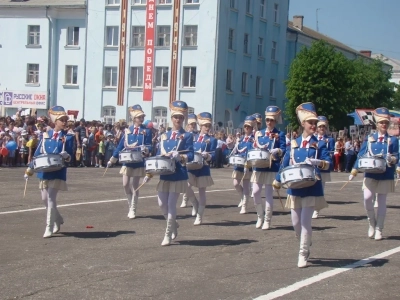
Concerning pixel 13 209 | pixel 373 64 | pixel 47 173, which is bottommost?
pixel 13 209

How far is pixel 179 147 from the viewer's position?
12.0m

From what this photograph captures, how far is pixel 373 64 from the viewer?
6738cm

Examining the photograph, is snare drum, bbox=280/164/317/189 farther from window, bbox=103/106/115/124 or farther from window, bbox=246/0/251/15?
window, bbox=246/0/251/15

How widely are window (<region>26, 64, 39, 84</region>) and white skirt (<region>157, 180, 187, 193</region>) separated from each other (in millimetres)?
47838

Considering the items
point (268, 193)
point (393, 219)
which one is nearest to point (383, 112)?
point (268, 193)

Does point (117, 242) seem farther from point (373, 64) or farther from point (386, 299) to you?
point (373, 64)

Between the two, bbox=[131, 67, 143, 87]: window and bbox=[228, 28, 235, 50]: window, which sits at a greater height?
bbox=[228, 28, 235, 50]: window

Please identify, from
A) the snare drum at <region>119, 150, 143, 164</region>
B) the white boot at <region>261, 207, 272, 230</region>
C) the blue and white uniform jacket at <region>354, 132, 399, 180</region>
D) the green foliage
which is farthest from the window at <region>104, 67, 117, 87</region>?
the blue and white uniform jacket at <region>354, 132, 399, 180</region>

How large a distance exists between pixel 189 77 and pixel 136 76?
167 inches

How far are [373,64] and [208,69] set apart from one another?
2112 cm

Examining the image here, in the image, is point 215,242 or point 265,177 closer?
point 215,242

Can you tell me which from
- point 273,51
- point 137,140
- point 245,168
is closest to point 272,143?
point 245,168

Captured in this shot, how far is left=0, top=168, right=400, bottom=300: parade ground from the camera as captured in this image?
8.83 meters

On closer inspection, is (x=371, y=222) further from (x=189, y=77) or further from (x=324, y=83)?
(x=189, y=77)
